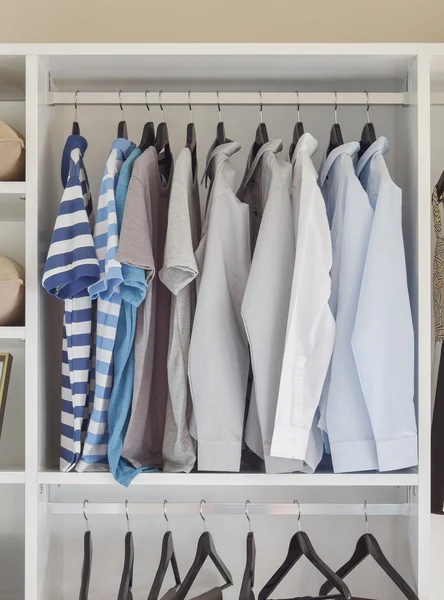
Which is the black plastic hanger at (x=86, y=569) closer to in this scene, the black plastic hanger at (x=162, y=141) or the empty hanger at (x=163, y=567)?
the empty hanger at (x=163, y=567)

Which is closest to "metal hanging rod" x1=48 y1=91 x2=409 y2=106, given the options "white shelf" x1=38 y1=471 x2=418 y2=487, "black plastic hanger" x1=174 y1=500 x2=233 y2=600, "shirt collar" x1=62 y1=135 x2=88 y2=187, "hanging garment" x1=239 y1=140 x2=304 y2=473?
"shirt collar" x1=62 y1=135 x2=88 y2=187

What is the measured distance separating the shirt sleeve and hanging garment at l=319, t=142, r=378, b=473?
0.53 metres

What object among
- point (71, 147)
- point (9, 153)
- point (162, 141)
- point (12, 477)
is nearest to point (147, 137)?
point (162, 141)

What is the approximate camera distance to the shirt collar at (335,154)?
163 cm

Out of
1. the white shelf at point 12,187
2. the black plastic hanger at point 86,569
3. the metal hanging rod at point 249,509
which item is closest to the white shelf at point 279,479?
the metal hanging rod at point 249,509

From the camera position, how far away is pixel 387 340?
1541mm

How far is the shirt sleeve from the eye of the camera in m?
1.50

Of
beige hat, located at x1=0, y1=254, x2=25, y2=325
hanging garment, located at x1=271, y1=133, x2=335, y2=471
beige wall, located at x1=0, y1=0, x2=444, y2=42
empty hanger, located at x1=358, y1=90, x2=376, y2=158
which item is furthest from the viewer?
beige wall, located at x1=0, y1=0, x2=444, y2=42

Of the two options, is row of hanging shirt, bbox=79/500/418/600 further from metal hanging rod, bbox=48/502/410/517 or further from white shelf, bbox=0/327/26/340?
white shelf, bbox=0/327/26/340

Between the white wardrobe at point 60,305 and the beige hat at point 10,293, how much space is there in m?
0.03

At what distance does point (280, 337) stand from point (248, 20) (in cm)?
98

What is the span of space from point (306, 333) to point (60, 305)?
70cm

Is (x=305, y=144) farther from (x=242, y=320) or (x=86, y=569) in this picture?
(x=86, y=569)

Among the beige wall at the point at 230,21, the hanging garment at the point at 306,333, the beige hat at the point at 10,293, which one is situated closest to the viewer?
the hanging garment at the point at 306,333
